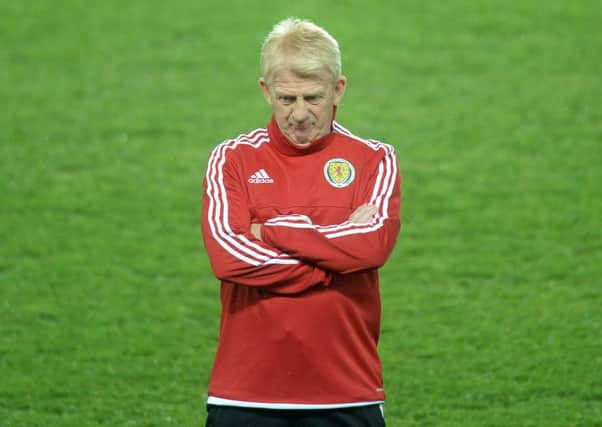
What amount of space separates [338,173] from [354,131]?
Result: 784 cm

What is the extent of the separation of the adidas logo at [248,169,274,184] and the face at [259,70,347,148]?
17 centimetres

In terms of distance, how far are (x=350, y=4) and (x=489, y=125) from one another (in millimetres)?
3847

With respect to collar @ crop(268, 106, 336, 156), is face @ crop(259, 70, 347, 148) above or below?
above

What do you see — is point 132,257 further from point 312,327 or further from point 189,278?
point 312,327

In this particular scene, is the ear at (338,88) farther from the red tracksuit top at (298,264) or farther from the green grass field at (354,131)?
the green grass field at (354,131)

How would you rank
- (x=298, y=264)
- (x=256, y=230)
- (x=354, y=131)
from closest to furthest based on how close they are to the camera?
1. (x=298, y=264)
2. (x=256, y=230)
3. (x=354, y=131)

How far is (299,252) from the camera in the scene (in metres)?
4.55

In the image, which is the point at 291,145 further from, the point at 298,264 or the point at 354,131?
the point at 354,131

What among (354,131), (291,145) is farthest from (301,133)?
(354,131)

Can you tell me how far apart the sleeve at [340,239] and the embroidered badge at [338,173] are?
77mm

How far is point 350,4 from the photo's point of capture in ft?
51.4

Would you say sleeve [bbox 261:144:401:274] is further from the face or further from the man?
the face

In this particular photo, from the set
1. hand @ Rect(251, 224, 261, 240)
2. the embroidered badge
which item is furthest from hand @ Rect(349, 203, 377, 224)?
hand @ Rect(251, 224, 261, 240)

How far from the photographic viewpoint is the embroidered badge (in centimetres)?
466
